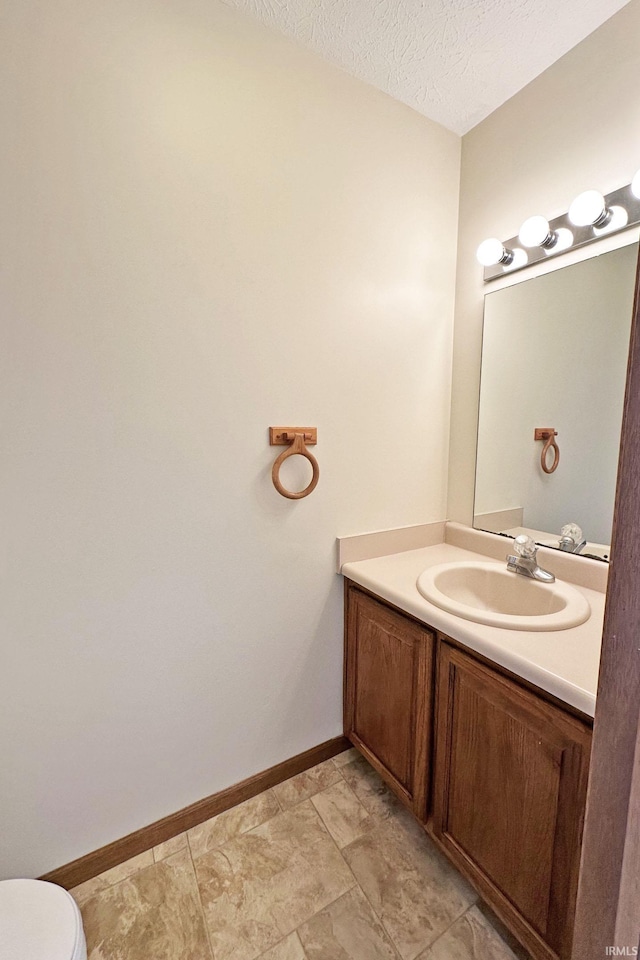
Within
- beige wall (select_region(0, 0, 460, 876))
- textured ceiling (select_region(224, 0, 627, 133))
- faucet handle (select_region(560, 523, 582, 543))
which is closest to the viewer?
beige wall (select_region(0, 0, 460, 876))

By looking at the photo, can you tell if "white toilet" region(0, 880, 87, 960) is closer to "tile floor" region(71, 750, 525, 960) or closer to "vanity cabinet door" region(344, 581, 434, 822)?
"tile floor" region(71, 750, 525, 960)

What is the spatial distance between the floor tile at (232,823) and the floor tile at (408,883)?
1.01 ft

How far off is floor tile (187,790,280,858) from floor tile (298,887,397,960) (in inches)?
13.3

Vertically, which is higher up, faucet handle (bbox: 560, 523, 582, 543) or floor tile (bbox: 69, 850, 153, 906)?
faucet handle (bbox: 560, 523, 582, 543)

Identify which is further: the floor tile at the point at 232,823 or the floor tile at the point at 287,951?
the floor tile at the point at 232,823

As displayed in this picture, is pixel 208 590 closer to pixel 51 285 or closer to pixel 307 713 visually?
pixel 307 713

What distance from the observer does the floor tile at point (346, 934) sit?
100 centimetres

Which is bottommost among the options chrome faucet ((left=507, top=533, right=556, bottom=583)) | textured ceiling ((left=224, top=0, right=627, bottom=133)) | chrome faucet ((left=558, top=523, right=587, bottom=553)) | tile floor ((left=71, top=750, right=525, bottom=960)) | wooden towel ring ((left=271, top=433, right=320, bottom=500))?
tile floor ((left=71, top=750, right=525, bottom=960))

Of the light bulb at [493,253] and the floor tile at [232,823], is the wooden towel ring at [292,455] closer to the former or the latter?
the light bulb at [493,253]

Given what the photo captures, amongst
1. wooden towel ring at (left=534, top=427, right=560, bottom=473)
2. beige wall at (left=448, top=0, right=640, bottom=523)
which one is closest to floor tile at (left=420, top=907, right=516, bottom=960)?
beige wall at (left=448, top=0, right=640, bottom=523)

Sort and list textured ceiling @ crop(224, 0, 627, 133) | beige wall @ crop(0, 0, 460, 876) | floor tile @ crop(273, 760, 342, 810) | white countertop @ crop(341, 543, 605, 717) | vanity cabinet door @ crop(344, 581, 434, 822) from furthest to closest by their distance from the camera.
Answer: floor tile @ crop(273, 760, 342, 810)
vanity cabinet door @ crop(344, 581, 434, 822)
textured ceiling @ crop(224, 0, 627, 133)
beige wall @ crop(0, 0, 460, 876)
white countertop @ crop(341, 543, 605, 717)

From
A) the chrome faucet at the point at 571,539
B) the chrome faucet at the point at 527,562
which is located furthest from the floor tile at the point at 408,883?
the chrome faucet at the point at 571,539

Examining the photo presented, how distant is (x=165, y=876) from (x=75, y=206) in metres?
1.90

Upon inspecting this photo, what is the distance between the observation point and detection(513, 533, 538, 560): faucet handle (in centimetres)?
131
